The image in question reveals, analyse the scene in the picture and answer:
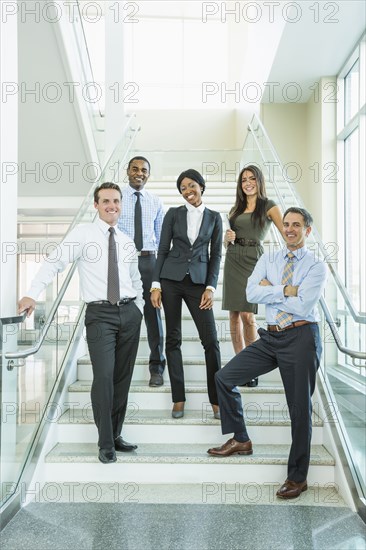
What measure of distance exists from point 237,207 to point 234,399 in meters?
1.48

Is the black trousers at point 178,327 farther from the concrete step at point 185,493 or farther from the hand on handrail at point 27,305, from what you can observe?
the hand on handrail at point 27,305

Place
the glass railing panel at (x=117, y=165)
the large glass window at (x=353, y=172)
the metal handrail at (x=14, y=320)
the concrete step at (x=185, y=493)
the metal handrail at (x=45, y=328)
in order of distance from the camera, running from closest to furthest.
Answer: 1. the metal handrail at (x=14, y=320)
2. the metal handrail at (x=45, y=328)
3. the concrete step at (x=185, y=493)
4. the glass railing panel at (x=117, y=165)
5. the large glass window at (x=353, y=172)

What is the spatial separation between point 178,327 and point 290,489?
125cm

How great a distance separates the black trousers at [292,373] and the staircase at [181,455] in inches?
11.3

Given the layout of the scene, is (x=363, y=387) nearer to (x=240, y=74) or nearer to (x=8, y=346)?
(x=8, y=346)

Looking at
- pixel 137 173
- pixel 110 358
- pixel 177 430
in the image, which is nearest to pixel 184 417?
pixel 177 430

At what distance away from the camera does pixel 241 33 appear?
13.4m

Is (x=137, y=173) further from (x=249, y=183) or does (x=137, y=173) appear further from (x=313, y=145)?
(x=313, y=145)

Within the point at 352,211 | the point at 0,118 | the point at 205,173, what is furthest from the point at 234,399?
the point at 205,173

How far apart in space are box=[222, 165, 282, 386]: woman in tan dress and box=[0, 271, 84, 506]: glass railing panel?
1175 mm

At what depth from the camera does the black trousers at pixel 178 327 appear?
388 cm

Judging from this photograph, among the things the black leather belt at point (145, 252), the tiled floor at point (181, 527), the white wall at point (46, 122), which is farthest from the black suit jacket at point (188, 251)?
the white wall at point (46, 122)

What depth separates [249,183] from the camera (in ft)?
13.6

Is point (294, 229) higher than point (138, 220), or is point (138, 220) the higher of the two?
point (138, 220)
